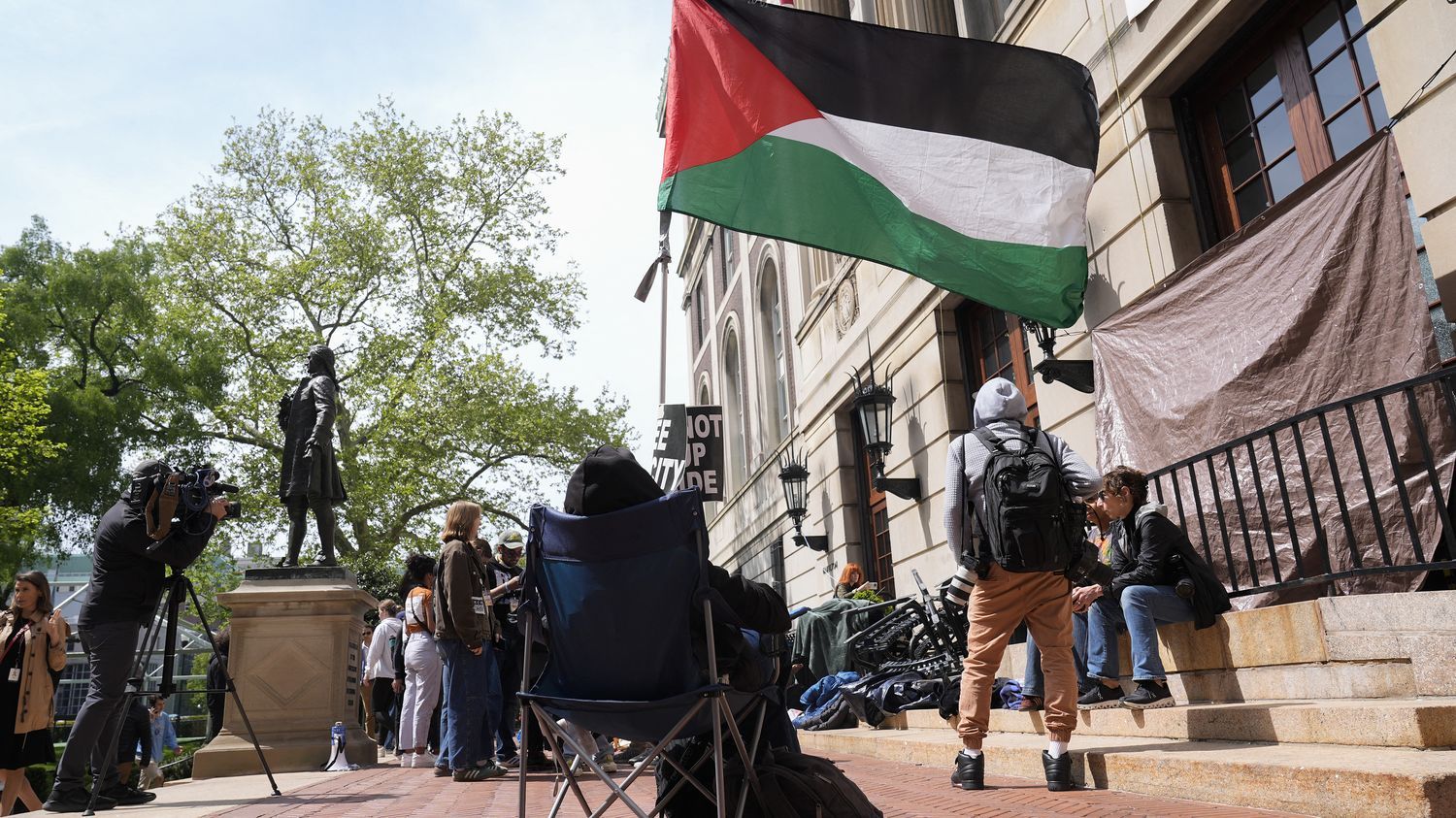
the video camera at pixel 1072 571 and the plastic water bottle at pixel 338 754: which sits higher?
the video camera at pixel 1072 571

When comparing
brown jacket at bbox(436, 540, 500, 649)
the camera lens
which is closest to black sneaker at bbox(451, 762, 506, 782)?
brown jacket at bbox(436, 540, 500, 649)

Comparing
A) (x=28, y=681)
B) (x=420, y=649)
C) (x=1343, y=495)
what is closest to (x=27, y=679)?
(x=28, y=681)

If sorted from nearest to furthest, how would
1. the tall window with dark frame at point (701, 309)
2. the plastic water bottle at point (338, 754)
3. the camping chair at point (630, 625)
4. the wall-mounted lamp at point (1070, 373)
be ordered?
the camping chair at point (630, 625) → the wall-mounted lamp at point (1070, 373) → the plastic water bottle at point (338, 754) → the tall window with dark frame at point (701, 309)

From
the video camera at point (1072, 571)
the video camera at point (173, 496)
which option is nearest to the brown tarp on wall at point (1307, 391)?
the video camera at point (1072, 571)

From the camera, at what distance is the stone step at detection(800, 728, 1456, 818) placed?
296 cm

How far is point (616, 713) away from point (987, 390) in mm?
2764

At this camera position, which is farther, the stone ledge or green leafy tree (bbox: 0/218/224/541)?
green leafy tree (bbox: 0/218/224/541)

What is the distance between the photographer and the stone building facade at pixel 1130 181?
556 centimetres

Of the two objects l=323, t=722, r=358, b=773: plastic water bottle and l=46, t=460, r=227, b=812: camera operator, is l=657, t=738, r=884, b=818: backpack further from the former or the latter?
l=323, t=722, r=358, b=773: plastic water bottle

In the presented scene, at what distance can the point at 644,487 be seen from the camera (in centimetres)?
356

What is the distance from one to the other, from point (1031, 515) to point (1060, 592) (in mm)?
518

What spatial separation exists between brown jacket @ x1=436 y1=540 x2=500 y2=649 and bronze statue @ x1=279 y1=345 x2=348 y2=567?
372 cm

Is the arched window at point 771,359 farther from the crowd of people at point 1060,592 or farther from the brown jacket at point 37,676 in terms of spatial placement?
the brown jacket at point 37,676

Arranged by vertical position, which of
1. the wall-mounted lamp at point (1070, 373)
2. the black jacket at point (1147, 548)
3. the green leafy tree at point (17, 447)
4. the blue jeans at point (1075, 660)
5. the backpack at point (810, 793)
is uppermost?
the green leafy tree at point (17, 447)
